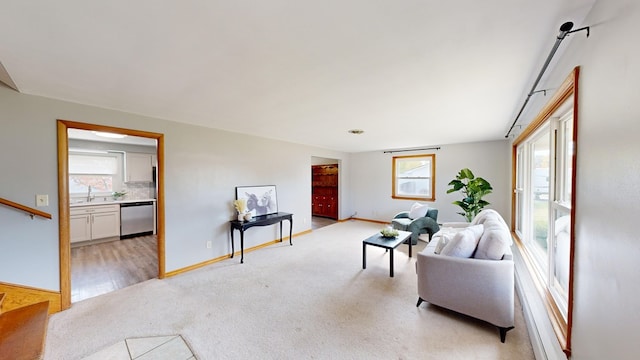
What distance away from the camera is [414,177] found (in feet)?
20.3

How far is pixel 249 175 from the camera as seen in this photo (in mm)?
4258

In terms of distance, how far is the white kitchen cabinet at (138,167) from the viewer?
5.35 meters

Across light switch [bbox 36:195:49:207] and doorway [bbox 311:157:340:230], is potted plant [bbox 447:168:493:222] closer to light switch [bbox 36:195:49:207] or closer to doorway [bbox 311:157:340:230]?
doorway [bbox 311:157:340:230]

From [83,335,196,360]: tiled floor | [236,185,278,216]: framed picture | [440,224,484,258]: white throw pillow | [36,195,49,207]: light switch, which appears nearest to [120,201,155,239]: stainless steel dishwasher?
[236,185,278,216]: framed picture

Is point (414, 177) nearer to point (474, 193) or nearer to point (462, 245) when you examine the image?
point (474, 193)

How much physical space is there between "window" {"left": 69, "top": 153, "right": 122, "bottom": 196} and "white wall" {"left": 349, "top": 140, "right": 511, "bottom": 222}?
19.7 feet

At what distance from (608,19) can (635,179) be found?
73cm

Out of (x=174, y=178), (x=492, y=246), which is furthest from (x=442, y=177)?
(x=174, y=178)

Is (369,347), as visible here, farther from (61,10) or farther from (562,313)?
(61,10)

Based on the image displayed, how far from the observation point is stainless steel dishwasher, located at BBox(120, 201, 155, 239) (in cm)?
488

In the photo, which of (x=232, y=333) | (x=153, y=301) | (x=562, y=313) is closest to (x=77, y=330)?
(x=153, y=301)

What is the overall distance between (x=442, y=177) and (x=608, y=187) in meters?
5.02

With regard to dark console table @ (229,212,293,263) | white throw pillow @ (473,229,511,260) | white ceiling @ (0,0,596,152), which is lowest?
dark console table @ (229,212,293,263)

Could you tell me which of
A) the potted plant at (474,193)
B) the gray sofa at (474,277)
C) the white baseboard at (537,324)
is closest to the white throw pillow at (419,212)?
the potted plant at (474,193)
